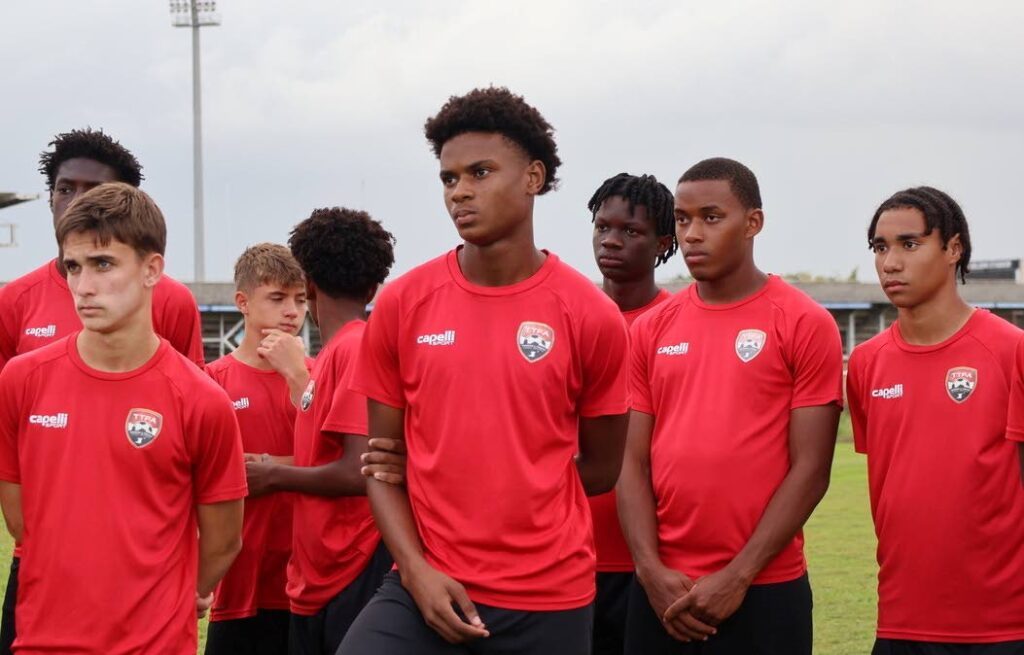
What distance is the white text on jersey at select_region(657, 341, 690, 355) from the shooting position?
594cm

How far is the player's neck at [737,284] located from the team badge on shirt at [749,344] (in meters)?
0.20

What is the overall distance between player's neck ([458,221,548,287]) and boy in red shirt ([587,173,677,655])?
1.82m

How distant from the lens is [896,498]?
19.0 feet

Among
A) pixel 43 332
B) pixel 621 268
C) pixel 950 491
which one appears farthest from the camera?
pixel 621 268

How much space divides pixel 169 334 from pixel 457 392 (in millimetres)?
1946

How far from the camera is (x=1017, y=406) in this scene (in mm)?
5594

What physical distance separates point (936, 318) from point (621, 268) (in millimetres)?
1540

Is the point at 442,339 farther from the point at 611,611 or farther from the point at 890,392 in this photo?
the point at 611,611

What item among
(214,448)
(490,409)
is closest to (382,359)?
(490,409)

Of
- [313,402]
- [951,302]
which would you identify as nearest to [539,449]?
[313,402]

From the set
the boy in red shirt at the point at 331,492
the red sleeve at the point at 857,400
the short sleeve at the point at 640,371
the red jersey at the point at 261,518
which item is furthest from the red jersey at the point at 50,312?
the red sleeve at the point at 857,400

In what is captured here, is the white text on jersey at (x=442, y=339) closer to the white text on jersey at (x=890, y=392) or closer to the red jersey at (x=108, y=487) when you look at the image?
the red jersey at (x=108, y=487)

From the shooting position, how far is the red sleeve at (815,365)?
5.70m

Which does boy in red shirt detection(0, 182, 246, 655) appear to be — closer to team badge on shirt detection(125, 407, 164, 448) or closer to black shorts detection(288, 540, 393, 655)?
team badge on shirt detection(125, 407, 164, 448)
